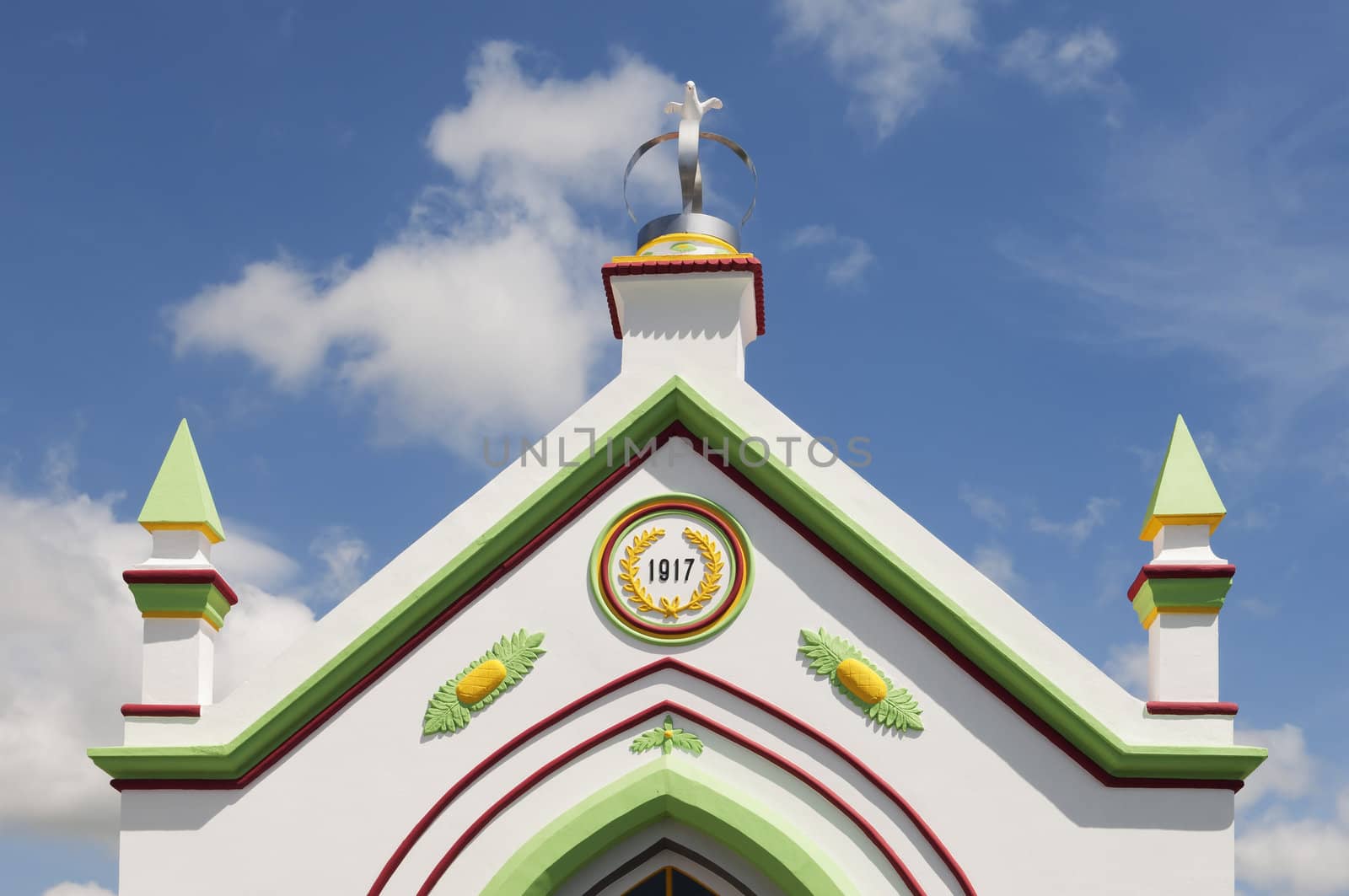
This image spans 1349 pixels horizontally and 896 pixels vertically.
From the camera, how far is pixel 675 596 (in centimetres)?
1168

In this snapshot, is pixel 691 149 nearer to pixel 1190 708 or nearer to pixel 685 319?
pixel 685 319

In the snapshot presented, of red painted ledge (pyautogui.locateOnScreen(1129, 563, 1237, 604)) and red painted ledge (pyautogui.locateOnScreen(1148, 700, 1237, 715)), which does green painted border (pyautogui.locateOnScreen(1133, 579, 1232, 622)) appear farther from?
red painted ledge (pyautogui.locateOnScreen(1148, 700, 1237, 715))

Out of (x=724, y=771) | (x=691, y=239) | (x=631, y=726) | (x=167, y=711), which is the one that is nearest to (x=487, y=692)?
(x=631, y=726)

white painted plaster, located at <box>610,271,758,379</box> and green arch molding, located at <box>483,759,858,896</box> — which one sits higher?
white painted plaster, located at <box>610,271,758,379</box>

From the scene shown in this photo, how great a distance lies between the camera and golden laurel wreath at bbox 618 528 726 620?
1163cm

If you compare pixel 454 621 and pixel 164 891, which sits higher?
pixel 454 621

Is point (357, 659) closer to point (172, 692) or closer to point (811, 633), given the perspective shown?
point (172, 692)

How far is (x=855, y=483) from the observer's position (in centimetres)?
1183

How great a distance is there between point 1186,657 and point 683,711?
4.22m

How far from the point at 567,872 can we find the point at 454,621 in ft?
7.67

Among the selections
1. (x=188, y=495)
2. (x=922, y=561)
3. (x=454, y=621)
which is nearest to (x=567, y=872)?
(x=454, y=621)

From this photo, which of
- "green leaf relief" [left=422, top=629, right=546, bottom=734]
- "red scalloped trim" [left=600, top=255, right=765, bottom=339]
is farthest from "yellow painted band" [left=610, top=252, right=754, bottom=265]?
"green leaf relief" [left=422, top=629, right=546, bottom=734]

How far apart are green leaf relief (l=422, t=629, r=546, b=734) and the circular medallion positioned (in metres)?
0.74

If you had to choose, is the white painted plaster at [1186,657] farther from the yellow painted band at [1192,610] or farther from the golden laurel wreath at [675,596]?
the golden laurel wreath at [675,596]
